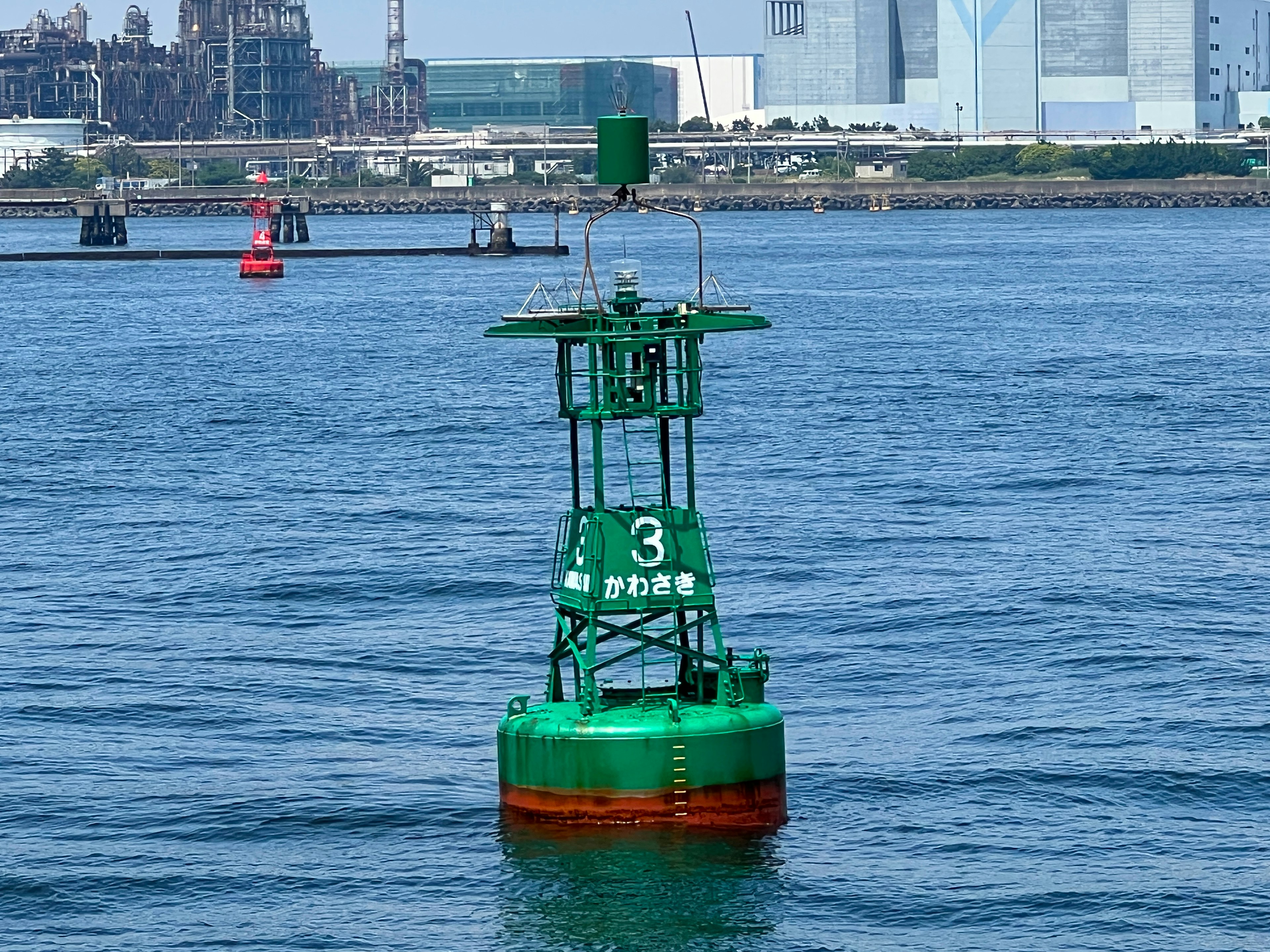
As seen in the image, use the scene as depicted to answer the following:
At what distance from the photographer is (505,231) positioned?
159 m

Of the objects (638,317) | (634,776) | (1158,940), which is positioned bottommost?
(1158,940)

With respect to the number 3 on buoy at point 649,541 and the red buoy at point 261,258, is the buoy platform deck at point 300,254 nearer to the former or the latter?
the red buoy at point 261,258

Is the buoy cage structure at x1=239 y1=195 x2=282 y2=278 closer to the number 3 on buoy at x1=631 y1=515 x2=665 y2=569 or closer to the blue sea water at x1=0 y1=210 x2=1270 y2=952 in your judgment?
the blue sea water at x1=0 y1=210 x2=1270 y2=952

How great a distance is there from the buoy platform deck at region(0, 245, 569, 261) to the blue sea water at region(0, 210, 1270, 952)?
290 ft

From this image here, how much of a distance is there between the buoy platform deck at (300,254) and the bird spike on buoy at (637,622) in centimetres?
13635

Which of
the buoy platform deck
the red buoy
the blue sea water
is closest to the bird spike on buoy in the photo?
the blue sea water

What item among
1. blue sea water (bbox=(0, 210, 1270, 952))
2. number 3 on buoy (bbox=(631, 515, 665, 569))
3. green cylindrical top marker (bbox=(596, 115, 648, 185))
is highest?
green cylindrical top marker (bbox=(596, 115, 648, 185))

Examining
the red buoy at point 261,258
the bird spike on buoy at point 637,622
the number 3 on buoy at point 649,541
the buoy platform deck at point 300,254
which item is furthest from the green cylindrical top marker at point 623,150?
the buoy platform deck at point 300,254

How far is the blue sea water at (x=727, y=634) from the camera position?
21.1 m

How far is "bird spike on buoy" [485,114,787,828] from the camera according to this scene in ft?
69.2

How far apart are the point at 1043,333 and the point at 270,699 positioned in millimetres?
65549

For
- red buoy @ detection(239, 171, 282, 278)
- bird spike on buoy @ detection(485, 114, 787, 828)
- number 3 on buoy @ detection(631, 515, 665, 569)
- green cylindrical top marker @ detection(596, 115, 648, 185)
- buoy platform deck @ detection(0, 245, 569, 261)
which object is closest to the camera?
bird spike on buoy @ detection(485, 114, 787, 828)

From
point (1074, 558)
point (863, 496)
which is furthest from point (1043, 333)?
point (1074, 558)

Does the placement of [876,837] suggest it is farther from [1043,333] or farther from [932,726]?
[1043,333]
